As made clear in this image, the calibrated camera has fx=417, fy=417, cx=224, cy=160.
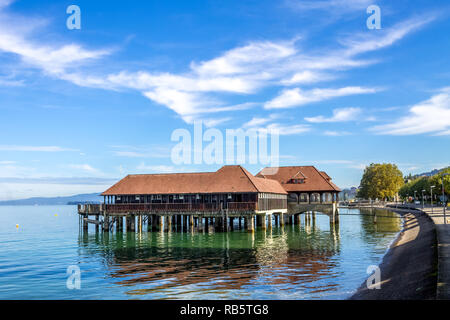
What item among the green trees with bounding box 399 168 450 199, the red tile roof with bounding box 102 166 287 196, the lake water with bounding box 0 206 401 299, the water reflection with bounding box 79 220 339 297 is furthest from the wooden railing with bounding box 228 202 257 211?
the green trees with bounding box 399 168 450 199

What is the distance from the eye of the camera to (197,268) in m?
28.2

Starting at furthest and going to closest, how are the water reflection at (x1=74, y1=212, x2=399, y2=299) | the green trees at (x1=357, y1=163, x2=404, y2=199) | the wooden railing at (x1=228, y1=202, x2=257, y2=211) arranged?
1. the green trees at (x1=357, y1=163, x2=404, y2=199)
2. the wooden railing at (x1=228, y1=202, x2=257, y2=211)
3. the water reflection at (x1=74, y1=212, x2=399, y2=299)

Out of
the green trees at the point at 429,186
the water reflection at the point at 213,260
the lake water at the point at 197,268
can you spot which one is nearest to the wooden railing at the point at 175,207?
the water reflection at the point at 213,260

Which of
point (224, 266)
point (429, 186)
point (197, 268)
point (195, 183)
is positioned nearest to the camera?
point (197, 268)

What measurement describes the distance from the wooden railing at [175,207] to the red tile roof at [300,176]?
54.5 feet

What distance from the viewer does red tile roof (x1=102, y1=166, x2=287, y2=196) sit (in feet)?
176

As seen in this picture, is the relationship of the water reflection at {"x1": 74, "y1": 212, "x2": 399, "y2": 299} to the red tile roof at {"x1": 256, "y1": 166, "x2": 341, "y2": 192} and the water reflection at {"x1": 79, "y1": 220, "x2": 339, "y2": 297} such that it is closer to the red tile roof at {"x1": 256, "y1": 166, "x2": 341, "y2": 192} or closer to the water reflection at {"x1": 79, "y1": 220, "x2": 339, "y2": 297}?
the water reflection at {"x1": 79, "y1": 220, "x2": 339, "y2": 297}

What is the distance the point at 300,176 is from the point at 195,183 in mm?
19652

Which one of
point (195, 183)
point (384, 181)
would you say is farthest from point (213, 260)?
point (384, 181)

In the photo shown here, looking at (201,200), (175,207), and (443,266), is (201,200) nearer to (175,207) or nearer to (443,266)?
(175,207)

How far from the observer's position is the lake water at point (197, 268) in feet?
70.9

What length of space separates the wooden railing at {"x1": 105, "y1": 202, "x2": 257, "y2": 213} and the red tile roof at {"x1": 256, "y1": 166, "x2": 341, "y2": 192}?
653 inches

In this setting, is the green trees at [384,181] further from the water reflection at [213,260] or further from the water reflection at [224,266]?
the water reflection at [213,260]
